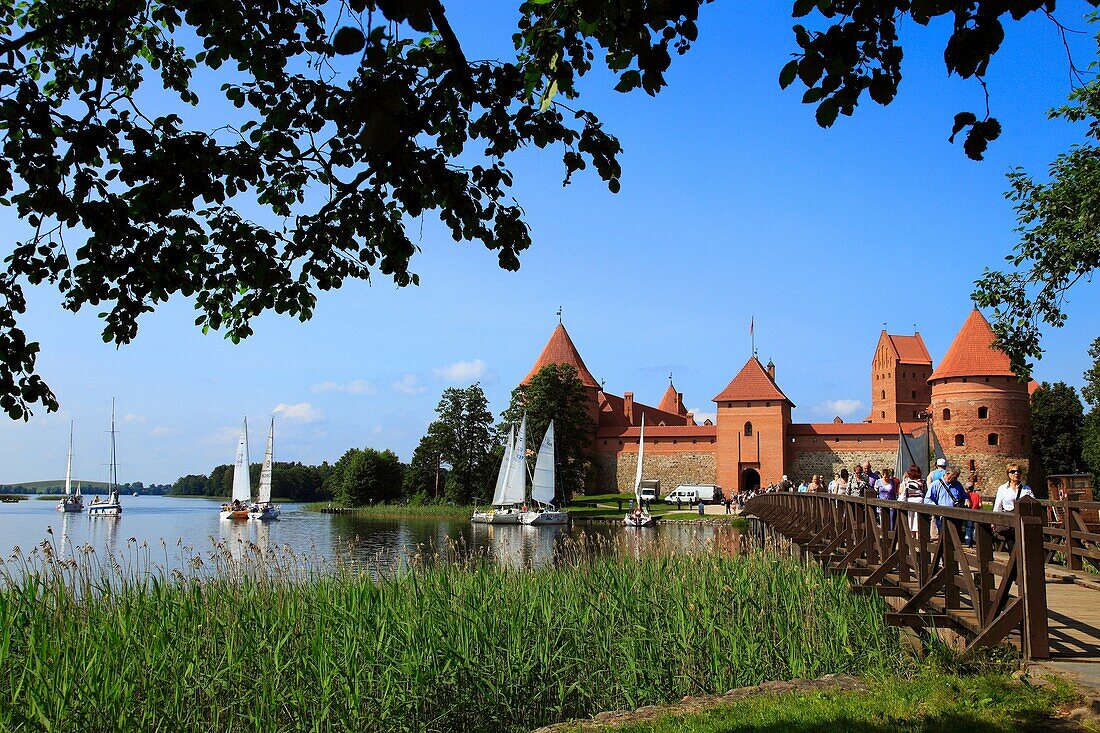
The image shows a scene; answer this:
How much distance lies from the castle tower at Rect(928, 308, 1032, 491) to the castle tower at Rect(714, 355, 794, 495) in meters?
9.16

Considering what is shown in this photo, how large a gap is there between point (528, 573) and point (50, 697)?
188 inches

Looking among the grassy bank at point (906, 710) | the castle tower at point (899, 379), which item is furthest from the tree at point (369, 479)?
the grassy bank at point (906, 710)

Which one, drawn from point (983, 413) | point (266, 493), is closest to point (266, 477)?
point (266, 493)

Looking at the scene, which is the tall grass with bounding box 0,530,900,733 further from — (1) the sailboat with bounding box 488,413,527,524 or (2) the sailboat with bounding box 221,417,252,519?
(2) the sailboat with bounding box 221,417,252,519

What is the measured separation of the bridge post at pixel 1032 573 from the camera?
4.94 meters

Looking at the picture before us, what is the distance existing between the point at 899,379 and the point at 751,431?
25.8 m

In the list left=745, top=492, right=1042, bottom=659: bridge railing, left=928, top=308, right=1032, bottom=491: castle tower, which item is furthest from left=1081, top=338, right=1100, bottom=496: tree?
left=745, top=492, right=1042, bottom=659: bridge railing

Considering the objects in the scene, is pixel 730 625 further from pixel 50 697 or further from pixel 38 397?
pixel 38 397

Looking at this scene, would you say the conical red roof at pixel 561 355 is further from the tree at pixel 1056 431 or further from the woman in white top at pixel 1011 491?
the woman in white top at pixel 1011 491

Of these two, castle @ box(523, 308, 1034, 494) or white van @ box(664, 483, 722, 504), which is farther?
white van @ box(664, 483, 722, 504)

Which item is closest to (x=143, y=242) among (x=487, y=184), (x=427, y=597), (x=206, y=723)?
(x=487, y=184)

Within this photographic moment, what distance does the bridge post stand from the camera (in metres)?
4.94

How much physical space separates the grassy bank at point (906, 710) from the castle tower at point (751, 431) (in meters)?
48.6

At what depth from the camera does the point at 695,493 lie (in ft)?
174
